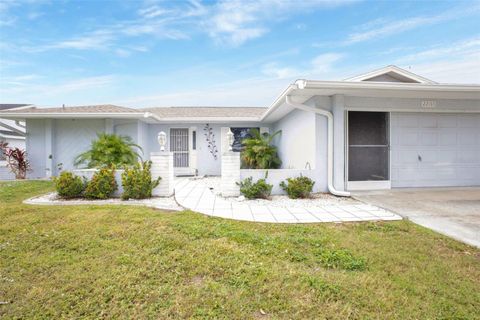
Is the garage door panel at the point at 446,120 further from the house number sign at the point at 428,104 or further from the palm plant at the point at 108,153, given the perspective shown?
the palm plant at the point at 108,153

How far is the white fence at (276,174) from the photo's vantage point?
A: 6699 millimetres

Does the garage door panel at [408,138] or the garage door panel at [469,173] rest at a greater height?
the garage door panel at [408,138]

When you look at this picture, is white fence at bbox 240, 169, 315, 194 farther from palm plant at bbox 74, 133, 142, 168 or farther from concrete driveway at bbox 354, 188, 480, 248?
palm plant at bbox 74, 133, 142, 168

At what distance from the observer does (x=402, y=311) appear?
2041 millimetres

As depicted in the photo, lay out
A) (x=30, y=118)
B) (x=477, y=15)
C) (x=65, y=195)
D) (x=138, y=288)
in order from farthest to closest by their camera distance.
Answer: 1. (x=30, y=118)
2. (x=477, y=15)
3. (x=65, y=195)
4. (x=138, y=288)

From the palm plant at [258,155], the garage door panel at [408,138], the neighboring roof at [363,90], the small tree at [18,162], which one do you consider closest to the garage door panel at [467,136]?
the neighboring roof at [363,90]

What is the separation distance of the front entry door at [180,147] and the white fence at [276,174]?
19.8ft

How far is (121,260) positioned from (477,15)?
1143cm

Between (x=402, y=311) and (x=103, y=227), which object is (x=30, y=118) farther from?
(x=402, y=311)

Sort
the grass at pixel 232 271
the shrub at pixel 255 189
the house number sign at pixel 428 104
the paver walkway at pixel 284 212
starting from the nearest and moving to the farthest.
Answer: the grass at pixel 232 271 < the paver walkway at pixel 284 212 < the shrub at pixel 255 189 < the house number sign at pixel 428 104

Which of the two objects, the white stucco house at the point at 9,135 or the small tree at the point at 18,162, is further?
the white stucco house at the point at 9,135

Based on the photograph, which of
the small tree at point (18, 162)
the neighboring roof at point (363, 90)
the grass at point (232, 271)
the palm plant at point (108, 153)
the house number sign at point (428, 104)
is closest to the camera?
the grass at point (232, 271)

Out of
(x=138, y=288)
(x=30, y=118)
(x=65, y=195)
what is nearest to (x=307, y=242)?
(x=138, y=288)

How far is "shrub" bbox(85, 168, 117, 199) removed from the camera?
6.25m
